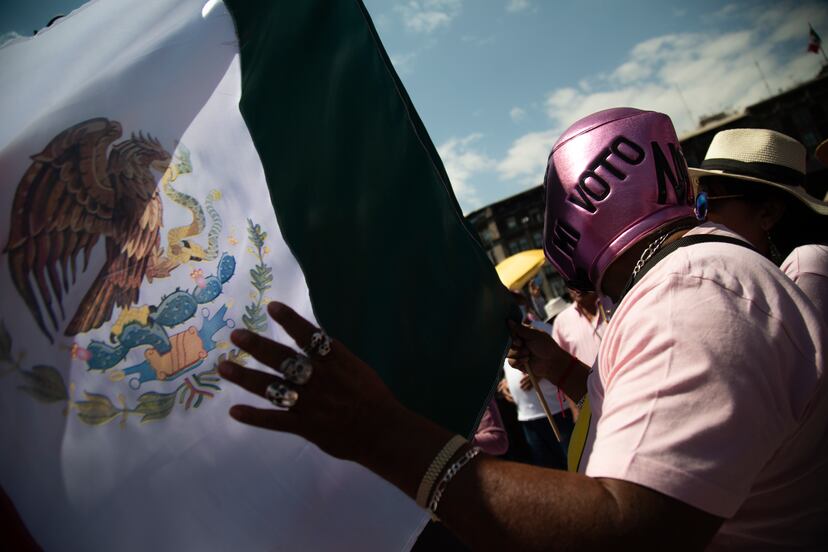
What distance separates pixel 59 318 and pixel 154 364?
0.24 m

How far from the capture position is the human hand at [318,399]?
91 centimetres

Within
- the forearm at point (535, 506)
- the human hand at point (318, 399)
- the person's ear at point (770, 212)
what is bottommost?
the person's ear at point (770, 212)

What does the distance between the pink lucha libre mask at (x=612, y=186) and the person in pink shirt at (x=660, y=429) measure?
0.26 metres

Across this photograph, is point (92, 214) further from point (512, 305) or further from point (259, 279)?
point (512, 305)

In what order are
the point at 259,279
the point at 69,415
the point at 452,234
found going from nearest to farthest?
the point at 69,415 < the point at 259,279 < the point at 452,234

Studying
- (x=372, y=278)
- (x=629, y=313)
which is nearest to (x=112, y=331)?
(x=372, y=278)

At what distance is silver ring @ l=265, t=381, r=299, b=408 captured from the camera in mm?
902

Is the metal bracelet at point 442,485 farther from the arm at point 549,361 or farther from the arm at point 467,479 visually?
the arm at point 549,361

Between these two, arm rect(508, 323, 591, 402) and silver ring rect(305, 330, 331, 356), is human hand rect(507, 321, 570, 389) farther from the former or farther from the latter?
silver ring rect(305, 330, 331, 356)

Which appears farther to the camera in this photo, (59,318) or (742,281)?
(59,318)

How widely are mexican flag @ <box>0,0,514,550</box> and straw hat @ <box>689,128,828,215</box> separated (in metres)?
1.53

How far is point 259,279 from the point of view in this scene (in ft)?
4.83

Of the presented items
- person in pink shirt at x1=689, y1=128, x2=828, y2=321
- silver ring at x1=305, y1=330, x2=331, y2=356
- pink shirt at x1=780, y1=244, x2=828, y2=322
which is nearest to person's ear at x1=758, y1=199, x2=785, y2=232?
person in pink shirt at x1=689, y1=128, x2=828, y2=321

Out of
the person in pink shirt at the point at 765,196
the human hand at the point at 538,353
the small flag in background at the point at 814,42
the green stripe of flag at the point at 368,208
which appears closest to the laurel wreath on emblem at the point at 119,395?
the green stripe of flag at the point at 368,208
